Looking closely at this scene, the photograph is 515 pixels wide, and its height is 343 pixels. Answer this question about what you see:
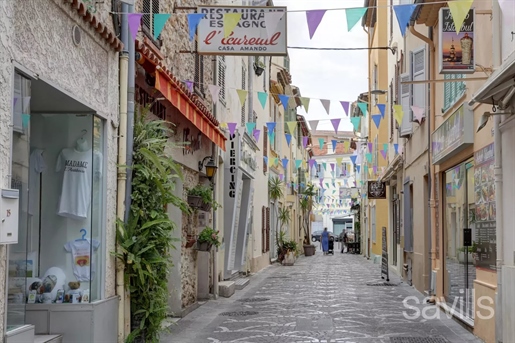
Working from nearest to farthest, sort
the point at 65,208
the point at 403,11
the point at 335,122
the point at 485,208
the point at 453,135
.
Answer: the point at 65,208 → the point at 403,11 → the point at 485,208 → the point at 453,135 → the point at 335,122

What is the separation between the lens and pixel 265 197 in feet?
93.5

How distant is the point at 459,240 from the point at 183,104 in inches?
207

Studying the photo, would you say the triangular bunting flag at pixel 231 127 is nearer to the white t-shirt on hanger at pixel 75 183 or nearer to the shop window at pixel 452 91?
the shop window at pixel 452 91

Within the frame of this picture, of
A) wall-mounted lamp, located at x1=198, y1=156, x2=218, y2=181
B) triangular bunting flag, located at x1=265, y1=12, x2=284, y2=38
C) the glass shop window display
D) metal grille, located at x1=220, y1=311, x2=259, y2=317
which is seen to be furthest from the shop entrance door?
the glass shop window display

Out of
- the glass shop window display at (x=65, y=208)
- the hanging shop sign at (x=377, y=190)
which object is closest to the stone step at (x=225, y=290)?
the glass shop window display at (x=65, y=208)

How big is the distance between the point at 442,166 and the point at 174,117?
17.7 feet

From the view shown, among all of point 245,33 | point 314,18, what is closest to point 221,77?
point 245,33

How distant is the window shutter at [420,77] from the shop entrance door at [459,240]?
2562mm

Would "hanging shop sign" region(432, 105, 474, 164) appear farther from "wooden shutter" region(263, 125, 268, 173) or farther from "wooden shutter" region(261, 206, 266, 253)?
"wooden shutter" region(263, 125, 268, 173)

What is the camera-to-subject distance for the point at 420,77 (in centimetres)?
1583

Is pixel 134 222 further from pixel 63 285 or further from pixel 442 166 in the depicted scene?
pixel 442 166

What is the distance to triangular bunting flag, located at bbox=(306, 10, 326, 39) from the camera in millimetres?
8906

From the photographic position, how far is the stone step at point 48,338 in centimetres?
700

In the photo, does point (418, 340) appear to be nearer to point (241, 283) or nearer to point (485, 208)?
point (485, 208)
